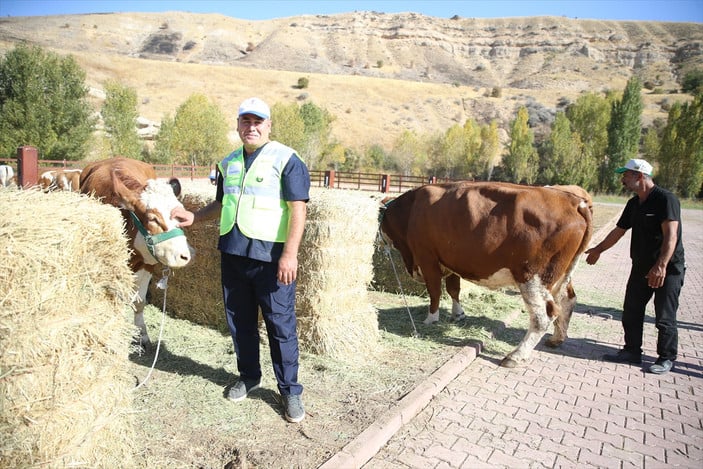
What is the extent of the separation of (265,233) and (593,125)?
5355cm

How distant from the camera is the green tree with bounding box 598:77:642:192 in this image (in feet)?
136

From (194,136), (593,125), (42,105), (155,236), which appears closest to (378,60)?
(593,125)

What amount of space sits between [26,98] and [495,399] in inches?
1478

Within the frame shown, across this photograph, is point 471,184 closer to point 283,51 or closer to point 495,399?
point 495,399

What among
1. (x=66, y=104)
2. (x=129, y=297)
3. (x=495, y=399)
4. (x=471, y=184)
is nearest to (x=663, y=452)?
(x=495, y=399)

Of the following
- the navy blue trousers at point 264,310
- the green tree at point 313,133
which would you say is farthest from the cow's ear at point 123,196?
the green tree at point 313,133

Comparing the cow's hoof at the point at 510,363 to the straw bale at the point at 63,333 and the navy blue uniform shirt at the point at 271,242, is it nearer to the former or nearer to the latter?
the navy blue uniform shirt at the point at 271,242

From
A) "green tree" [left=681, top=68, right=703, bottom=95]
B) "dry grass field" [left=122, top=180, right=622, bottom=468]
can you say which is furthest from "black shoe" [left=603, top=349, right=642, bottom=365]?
"green tree" [left=681, top=68, right=703, bottom=95]

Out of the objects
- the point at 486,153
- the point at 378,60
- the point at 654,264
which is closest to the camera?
the point at 654,264

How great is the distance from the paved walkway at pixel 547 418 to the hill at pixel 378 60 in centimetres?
5882

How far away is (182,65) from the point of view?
81.8 metres

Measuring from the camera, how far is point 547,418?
385 cm

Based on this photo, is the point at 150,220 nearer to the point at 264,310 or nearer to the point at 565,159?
the point at 264,310

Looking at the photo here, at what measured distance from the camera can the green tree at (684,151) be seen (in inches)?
1457
